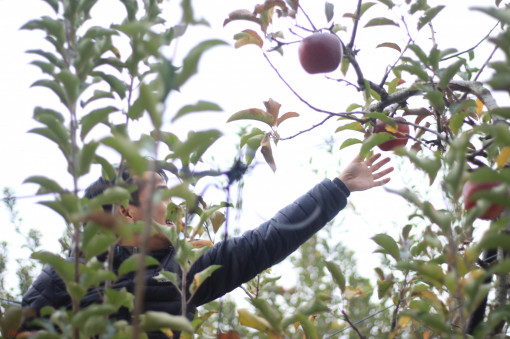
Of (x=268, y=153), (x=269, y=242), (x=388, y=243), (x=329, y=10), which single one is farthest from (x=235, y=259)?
(x=329, y=10)

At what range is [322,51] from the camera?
1672 mm

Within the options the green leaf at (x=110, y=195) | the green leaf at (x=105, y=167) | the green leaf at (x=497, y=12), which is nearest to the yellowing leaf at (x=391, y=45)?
the green leaf at (x=497, y=12)

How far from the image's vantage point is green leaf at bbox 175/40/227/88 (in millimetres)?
671

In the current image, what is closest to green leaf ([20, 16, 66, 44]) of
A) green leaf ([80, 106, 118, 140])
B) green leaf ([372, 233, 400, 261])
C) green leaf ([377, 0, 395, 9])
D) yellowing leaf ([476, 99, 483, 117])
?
green leaf ([80, 106, 118, 140])

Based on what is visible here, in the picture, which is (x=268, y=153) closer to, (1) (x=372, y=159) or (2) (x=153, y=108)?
(1) (x=372, y=159)

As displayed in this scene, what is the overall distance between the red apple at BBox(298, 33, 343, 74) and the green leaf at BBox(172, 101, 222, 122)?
Answer: 0.98 metres

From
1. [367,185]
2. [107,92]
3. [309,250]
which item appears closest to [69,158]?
[107,92]

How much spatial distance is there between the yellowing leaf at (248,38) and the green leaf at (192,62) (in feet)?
3.27

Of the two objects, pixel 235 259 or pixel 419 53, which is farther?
pixel 235 259

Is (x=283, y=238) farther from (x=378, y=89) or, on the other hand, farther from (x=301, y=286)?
(x=301, y=286)

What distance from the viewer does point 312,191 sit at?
1.91m

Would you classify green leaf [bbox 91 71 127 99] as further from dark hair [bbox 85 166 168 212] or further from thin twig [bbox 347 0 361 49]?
thin twig [bbox 347 0 361 49]

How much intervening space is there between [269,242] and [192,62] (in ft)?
3.95

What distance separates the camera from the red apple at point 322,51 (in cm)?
167
